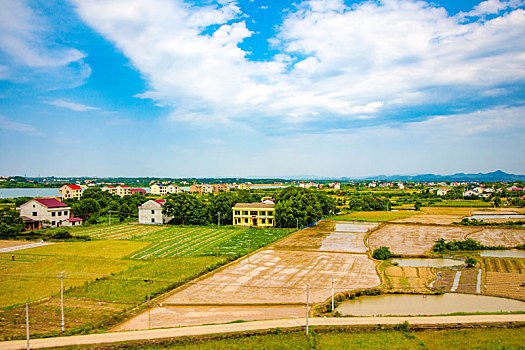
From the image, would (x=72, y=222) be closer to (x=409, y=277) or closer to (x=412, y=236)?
(x=409, y=277)

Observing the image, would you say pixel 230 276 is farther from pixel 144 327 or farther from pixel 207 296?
pixel 144 327

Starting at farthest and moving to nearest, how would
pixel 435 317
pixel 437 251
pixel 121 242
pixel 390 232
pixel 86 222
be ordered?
1. pixel 86 222
2. pixel 390 232
3. pixel 121 242
4. pixel 437 251
5. pixel 435 317

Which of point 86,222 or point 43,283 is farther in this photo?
point 86,222

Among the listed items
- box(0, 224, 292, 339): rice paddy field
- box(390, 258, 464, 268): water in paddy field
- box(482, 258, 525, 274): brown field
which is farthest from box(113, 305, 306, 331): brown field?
box(482, 258, 525, 274): brown field

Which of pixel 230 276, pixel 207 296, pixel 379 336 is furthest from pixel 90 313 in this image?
pixel 379 336

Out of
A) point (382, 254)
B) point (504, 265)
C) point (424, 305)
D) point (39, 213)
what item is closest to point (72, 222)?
point (39, 213)

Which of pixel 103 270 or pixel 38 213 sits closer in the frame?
pixel 103 270

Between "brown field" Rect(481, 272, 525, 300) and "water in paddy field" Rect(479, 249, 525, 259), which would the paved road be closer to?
"brown field" Rect(481, 272, 525, 300)
